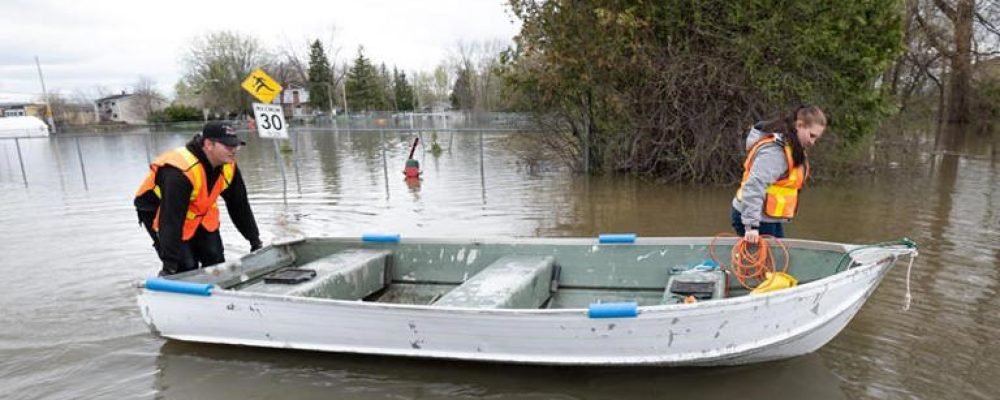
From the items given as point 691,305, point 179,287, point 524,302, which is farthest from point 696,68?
point 179,287

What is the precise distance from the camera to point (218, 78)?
193 feet

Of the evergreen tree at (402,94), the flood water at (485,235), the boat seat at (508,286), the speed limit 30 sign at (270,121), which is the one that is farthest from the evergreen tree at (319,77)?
the boat seat at (508,286)

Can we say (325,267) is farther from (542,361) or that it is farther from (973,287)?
(973,287)

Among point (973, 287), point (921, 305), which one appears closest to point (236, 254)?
point (921, 305)

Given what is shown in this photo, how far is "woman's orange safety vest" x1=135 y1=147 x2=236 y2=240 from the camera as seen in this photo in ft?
15.0

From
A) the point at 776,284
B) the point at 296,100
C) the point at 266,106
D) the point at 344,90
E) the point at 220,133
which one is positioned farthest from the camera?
the point at 296,100

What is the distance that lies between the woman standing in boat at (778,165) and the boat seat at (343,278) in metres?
3.05

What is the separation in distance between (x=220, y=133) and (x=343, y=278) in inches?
56.8

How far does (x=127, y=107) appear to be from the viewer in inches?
3054

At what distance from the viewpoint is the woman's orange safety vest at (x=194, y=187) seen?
4.56m

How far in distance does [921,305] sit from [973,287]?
35.2 inches

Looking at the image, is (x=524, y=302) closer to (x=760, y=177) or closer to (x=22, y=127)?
(x=760, y=177)

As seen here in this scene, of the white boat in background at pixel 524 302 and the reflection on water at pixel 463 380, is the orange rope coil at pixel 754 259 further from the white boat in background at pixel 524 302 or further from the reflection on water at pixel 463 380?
the reflection on water at pixel 463 380

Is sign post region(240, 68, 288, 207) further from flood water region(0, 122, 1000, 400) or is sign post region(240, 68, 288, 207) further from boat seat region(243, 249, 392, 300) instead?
boat seat region(243, 249, 392, 300)
